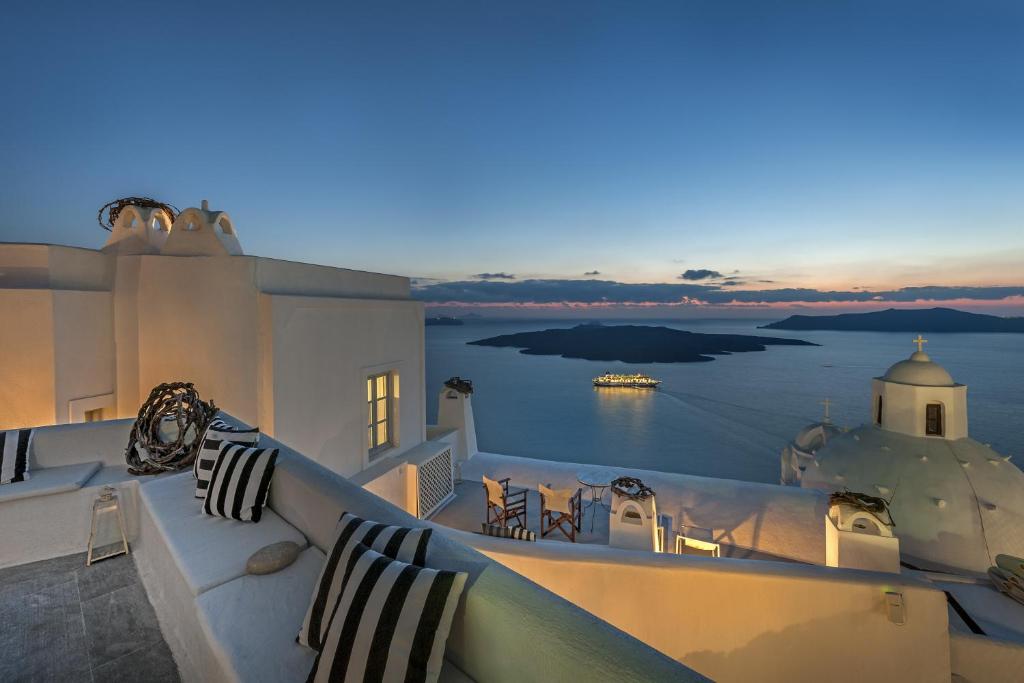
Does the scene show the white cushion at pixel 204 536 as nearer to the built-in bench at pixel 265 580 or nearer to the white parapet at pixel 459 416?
the built-in bench at pixel 265 580

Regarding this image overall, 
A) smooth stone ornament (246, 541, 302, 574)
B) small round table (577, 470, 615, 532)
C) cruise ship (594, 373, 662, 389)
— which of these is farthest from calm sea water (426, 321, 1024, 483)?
smooth stone ornament (246, 541, 302, 574)

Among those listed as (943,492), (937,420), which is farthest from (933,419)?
(943,492)

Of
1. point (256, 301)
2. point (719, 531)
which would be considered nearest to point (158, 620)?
point (256, 301)

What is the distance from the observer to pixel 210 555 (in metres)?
1.96

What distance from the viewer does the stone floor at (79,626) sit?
1.72 m

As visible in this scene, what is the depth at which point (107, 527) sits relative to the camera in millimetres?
2746

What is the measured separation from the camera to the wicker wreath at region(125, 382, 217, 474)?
9.88 feet

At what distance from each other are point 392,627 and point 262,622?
743 millimetres

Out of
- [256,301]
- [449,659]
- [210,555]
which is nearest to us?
[449,659]

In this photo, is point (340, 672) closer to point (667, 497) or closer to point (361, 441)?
point (361, 441)

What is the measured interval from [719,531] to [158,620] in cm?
705

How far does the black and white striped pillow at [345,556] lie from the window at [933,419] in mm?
12410

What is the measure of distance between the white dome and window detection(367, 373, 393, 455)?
37.1ft

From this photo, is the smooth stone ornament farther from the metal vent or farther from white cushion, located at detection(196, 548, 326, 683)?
the metal vent
